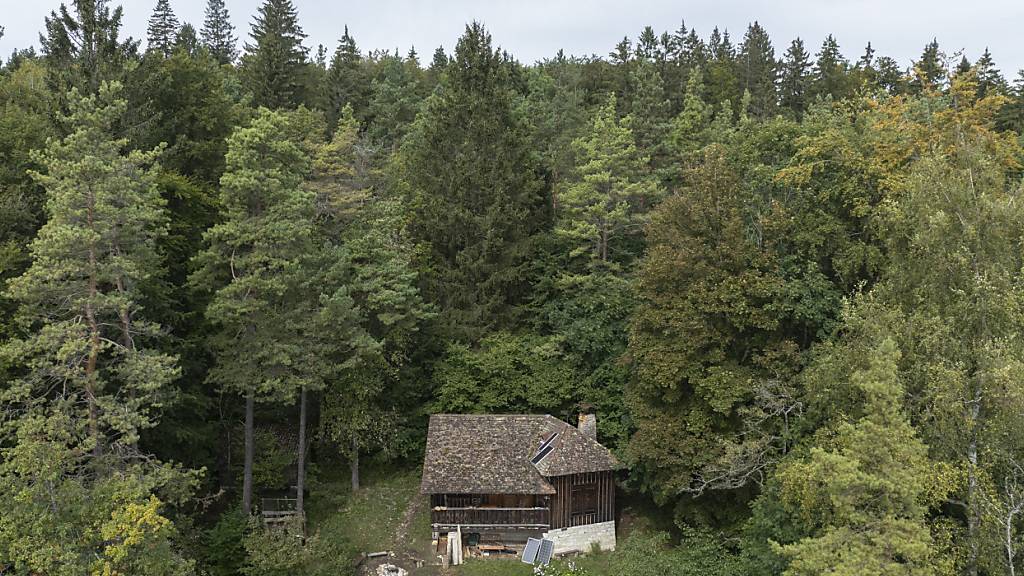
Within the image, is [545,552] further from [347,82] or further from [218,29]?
[218,29]

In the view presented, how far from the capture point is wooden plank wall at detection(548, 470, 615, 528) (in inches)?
993

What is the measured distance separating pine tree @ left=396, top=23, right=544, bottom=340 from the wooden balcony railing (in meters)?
8.00

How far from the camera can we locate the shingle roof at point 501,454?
2461 cm

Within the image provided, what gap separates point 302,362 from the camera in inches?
931

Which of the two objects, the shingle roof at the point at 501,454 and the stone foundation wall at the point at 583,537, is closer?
the shingle roof at the point at 501,454

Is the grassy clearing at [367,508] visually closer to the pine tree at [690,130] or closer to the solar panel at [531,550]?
the solar panel at [531,550]

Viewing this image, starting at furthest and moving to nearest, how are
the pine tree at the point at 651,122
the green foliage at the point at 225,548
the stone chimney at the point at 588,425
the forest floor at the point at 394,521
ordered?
the pine tree at the point at 651,122 < the stone chimney at the point at 588,425 < the forest floor at the point at 394,521 < the green foliage at the point at 225,548

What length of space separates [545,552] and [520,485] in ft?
8.98

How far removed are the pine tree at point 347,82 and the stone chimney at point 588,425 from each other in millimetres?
29415

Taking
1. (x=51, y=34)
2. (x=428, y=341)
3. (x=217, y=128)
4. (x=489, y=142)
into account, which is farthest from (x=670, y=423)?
(x=51, y=34)

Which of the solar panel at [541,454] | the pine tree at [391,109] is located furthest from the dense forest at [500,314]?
the pine tree at [391,109]

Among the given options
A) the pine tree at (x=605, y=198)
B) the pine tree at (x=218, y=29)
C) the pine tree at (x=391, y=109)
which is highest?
the pine tree at (x=218, y=29)

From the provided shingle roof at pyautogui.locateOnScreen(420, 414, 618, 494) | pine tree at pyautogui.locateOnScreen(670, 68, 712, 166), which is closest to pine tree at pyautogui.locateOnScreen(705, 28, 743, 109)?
pine tree at pyautogui.locateOnScreen(670, 68, 712, 166)

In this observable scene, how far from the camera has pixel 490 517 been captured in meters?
25.2
